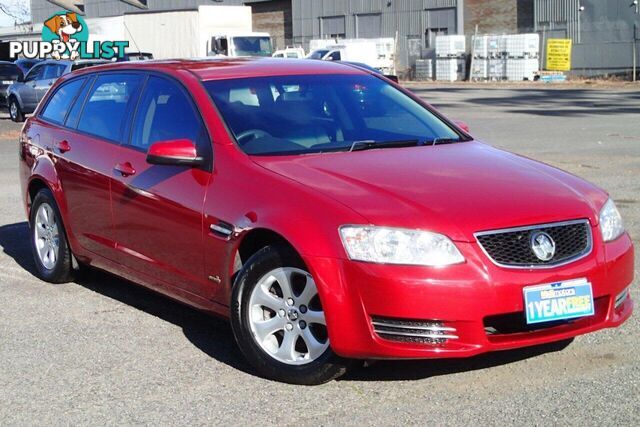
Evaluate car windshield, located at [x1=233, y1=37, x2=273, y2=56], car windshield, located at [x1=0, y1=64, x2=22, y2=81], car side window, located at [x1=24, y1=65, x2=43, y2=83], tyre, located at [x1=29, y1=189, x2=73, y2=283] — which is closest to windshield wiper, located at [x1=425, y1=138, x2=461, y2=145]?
tyre, located at [x1=29, y1=189, x2=73, y2=283]

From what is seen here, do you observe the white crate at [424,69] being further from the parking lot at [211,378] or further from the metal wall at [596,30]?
the parking lot at [211,378]

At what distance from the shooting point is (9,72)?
101 ft

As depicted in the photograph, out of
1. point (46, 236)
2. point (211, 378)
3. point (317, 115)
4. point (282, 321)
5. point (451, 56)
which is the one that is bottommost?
point (211, 378)

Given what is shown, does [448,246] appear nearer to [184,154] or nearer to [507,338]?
[507,338]

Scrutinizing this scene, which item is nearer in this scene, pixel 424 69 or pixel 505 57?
pixel 505 57

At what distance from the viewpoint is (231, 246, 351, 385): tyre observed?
4.85 metres

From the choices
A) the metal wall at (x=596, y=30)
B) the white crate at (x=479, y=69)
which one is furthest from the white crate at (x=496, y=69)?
the metal wall at (x=596, y=30)

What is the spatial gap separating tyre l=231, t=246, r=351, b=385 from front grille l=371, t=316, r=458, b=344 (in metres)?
0.30

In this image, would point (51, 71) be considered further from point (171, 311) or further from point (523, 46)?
point (523, 46)

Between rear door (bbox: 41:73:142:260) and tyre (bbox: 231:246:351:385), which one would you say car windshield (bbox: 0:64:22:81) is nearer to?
rear door (bbox: 41:73:142:260)

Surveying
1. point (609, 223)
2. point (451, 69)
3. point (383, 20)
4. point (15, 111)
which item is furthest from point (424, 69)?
point (609, 223)

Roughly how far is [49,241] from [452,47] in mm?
45970

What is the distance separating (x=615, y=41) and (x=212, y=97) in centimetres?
4587

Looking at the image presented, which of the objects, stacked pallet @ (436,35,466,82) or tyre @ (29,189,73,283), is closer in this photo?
tyre @ (29,189,73,283)
